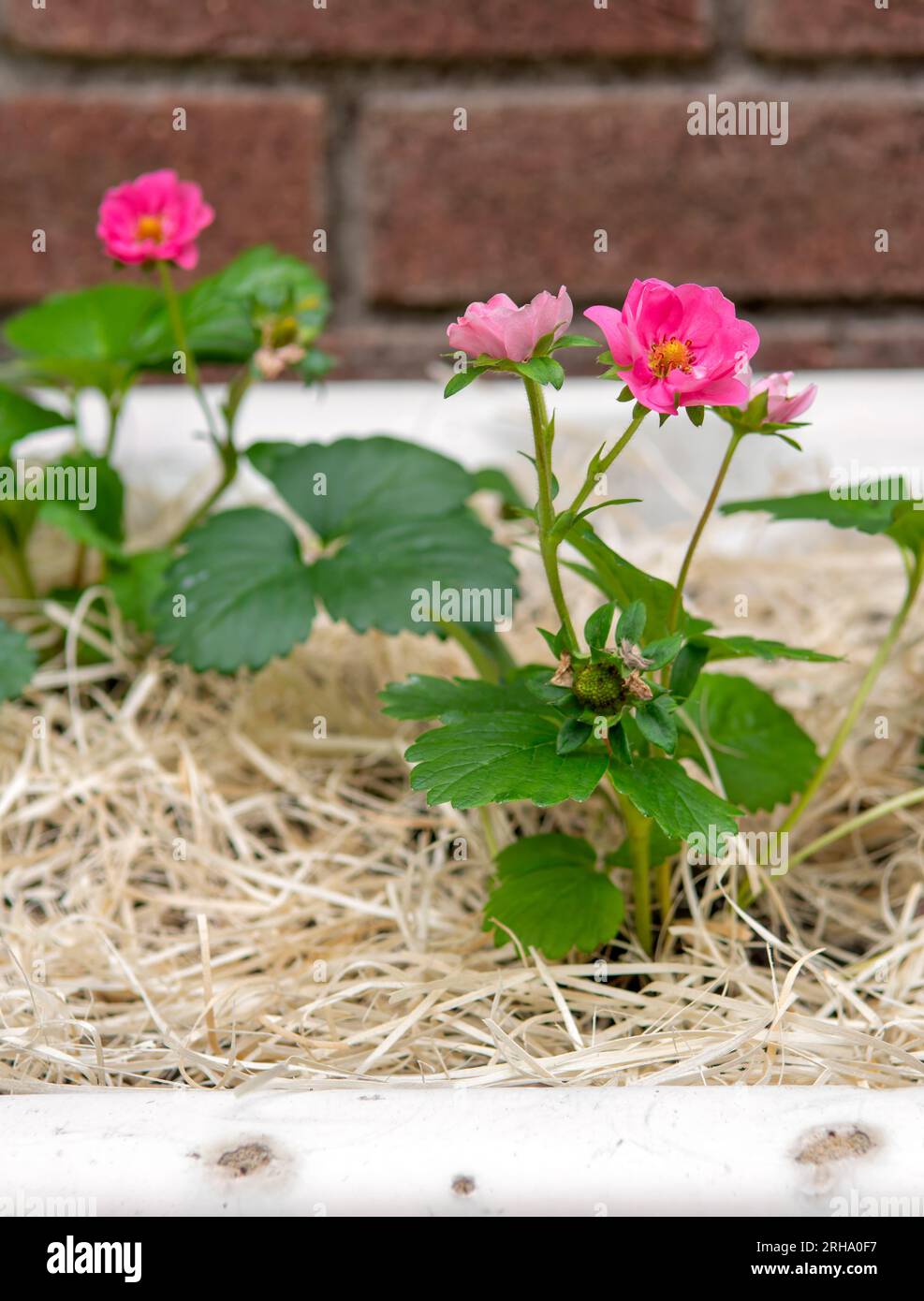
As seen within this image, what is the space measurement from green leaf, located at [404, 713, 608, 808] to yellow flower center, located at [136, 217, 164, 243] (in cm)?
29

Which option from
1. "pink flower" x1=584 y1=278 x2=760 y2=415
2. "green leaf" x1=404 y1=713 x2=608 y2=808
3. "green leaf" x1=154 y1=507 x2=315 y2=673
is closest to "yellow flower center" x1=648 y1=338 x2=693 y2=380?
"pink flower" x1=584 y1=278 x2=760 y2=415

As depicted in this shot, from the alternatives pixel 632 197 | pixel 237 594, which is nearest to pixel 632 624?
pixel 237 594

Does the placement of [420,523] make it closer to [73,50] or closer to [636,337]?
[636,337]

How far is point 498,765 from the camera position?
342mm

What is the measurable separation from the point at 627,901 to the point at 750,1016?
8 cm

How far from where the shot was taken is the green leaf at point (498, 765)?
1.07 ft

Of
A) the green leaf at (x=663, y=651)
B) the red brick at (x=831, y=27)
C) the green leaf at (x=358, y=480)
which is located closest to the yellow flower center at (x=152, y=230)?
the green leaf at (x=358, y=480)

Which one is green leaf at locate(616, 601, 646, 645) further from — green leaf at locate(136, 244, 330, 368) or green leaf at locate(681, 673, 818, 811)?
green leaf at locate(136, 244, 330, 368)

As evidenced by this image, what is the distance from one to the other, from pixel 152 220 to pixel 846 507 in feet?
1.03

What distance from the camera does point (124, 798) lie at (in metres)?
0.55

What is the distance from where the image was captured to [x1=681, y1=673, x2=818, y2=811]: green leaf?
0.44 meters

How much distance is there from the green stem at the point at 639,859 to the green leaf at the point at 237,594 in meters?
Result: 0.17
